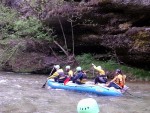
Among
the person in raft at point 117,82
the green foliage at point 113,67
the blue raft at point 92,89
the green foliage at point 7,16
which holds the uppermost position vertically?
the green foliage at point 7,16

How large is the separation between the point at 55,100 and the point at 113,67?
25.5ft

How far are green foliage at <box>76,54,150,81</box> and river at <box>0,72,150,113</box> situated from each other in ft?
5.76

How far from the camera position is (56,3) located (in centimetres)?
2223

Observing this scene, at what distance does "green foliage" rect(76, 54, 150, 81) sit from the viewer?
18.8 metres

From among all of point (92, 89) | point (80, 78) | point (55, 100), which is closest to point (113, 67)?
Answer: point (80, 78)

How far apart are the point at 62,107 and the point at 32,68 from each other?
35.5 feet

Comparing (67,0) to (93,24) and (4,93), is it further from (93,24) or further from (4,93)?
(4,93)

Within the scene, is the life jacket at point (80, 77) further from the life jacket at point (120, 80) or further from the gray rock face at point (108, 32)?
the gray rock face at point (108, 32)

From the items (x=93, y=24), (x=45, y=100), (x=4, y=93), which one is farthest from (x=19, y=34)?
(x=45, y=100)

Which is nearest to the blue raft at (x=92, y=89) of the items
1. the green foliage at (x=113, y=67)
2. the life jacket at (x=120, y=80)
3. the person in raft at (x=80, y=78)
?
the person in raft at (x=80, y=78)

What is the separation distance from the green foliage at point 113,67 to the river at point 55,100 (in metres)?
1.75

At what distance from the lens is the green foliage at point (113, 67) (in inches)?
740

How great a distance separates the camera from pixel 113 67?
20.0 m

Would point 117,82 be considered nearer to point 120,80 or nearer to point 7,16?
point 120,80
